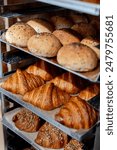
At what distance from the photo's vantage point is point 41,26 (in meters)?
1.31

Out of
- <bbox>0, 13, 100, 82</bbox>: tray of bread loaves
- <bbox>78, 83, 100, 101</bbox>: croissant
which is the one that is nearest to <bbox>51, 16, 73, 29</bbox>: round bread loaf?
<bbox>0, 13, 100, 82</bbox>: tray of bread loaves

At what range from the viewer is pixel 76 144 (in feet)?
4.46

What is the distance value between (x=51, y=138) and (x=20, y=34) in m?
0.56

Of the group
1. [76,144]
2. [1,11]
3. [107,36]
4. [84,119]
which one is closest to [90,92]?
[84,119]

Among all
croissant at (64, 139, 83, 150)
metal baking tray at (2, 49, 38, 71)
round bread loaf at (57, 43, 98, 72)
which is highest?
round bread loaf at (57, 43, 98, 72)

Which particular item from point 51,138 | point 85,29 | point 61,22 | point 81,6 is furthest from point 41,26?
point 51,138

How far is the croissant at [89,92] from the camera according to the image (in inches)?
49.3

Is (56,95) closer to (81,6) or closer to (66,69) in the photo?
(66,69)

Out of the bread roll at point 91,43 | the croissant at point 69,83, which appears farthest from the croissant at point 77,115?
the bread roll at point 91,43

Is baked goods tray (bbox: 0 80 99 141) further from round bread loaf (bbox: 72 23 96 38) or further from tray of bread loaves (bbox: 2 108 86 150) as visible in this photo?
round bread loaf (bbox: 72 23 96 38)

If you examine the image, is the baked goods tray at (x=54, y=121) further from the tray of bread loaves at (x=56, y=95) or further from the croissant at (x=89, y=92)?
the croissant at (x=89, y=92)

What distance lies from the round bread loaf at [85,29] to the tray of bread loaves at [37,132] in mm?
527

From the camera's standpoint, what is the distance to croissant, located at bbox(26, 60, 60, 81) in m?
1.43

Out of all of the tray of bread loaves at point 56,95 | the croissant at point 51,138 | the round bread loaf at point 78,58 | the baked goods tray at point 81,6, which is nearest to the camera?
the baked goods tray at point 81,6
